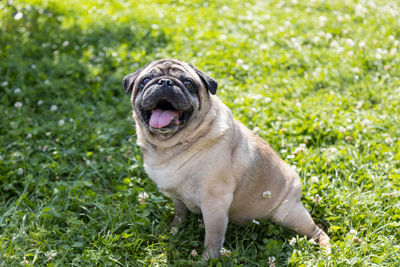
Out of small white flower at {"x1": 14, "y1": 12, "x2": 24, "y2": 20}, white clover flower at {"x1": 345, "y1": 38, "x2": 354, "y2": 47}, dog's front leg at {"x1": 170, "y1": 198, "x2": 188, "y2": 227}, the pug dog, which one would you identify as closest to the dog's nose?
the pug dog

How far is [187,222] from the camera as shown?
150 inches

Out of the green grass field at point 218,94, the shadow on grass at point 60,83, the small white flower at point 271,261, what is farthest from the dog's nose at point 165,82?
the shadow on grass at point 60,83

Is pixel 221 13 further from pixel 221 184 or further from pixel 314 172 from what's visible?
pixel 221 184

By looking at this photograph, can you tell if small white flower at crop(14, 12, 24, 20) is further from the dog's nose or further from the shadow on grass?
the dog's nose

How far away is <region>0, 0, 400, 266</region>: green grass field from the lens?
3514 mm

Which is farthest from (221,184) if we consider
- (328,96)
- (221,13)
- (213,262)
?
(221,13)

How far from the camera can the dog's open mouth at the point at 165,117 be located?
3.17m

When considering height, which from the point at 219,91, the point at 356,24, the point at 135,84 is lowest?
the point at 219,91

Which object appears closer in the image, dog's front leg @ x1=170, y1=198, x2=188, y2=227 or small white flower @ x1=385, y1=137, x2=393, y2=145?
dog's front leg @ x1=170, y1=198, x2=188, y2=227

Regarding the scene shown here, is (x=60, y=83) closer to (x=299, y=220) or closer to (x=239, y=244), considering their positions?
(x=239, y=244)

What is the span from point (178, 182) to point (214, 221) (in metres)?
0.43

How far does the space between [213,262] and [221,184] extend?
2.06 feet

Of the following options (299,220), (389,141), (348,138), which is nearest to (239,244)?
(299,220)

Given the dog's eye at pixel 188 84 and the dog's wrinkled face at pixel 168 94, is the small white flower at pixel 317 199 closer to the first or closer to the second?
the dog's wrinkled face at pixel 168 94
